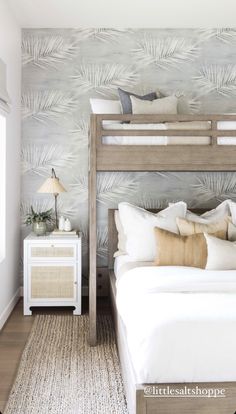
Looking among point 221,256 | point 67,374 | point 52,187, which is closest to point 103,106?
point 52,187

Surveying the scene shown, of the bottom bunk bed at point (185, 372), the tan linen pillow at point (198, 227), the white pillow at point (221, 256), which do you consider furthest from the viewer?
the tan linen pillow at point (198, 227)

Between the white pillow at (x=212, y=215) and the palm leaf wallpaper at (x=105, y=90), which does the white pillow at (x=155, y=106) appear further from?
the white pillow at (x=212, y=215)

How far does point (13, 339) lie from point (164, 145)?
180 centimetres

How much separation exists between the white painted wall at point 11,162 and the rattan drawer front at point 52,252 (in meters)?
0.23

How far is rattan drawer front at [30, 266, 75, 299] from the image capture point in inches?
152

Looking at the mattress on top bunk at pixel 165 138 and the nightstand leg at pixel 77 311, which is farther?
the nightstand leg at pixel 77 311

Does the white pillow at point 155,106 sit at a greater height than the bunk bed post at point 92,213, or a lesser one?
greater

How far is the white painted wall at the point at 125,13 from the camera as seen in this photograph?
365cm

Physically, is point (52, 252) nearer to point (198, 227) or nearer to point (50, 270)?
point (50, 270)

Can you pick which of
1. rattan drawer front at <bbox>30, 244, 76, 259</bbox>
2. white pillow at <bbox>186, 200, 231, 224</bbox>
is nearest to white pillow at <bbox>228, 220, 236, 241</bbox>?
white pillow at <bbox>186, 200, 231, 224</bbox>

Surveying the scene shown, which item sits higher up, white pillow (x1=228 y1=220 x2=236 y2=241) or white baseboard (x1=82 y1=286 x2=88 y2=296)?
white pillow (x1=228 y1=220 x2=236 y2=241)

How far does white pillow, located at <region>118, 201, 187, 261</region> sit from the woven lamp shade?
61cm

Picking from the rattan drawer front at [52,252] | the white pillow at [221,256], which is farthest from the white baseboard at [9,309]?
the white pillow at [221,256]

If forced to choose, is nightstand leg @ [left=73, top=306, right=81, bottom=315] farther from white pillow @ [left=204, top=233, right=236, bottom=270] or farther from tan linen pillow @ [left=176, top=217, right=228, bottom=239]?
white pillow @ [left=204, top=233, right=236, bottom=270]
